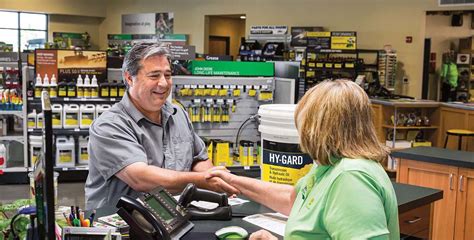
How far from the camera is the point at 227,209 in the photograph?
227 centimetres

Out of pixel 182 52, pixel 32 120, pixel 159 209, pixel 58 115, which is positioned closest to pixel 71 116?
pixel 58 115

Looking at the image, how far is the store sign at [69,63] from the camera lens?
7062mm

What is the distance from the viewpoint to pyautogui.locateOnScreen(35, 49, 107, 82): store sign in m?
7.06

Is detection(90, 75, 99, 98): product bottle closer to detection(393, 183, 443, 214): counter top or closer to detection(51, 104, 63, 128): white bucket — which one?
detection(51, 104, 63, 128): white bucket

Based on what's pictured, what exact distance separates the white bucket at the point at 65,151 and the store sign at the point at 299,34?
23.7 ft

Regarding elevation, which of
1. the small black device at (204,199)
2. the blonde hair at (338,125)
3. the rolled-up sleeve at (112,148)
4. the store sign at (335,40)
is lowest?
the small black device at (204,199)

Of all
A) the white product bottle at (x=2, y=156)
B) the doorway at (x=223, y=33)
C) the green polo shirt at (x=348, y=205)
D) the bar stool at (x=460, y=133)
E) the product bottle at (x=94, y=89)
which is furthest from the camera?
the doorway at (x=223, y=33)

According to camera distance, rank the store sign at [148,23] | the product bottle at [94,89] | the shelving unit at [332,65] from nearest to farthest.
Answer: the product bottle at [94,89] < the shelving unit at [332,65] < the store sign at [148,23]

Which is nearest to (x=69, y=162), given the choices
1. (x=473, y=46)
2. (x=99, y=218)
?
(x=99, y=218)

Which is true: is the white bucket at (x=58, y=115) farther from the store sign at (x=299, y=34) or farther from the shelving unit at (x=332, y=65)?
the store sign at (x=299, y=34)

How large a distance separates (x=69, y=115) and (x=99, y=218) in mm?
5115

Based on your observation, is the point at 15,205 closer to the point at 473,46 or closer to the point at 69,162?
the point at 69,162

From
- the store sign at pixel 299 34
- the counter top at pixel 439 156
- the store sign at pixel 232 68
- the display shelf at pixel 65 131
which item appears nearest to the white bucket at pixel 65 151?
the display shelf at pixel 65 131

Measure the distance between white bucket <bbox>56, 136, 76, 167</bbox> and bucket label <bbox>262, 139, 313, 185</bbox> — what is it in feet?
17.1
